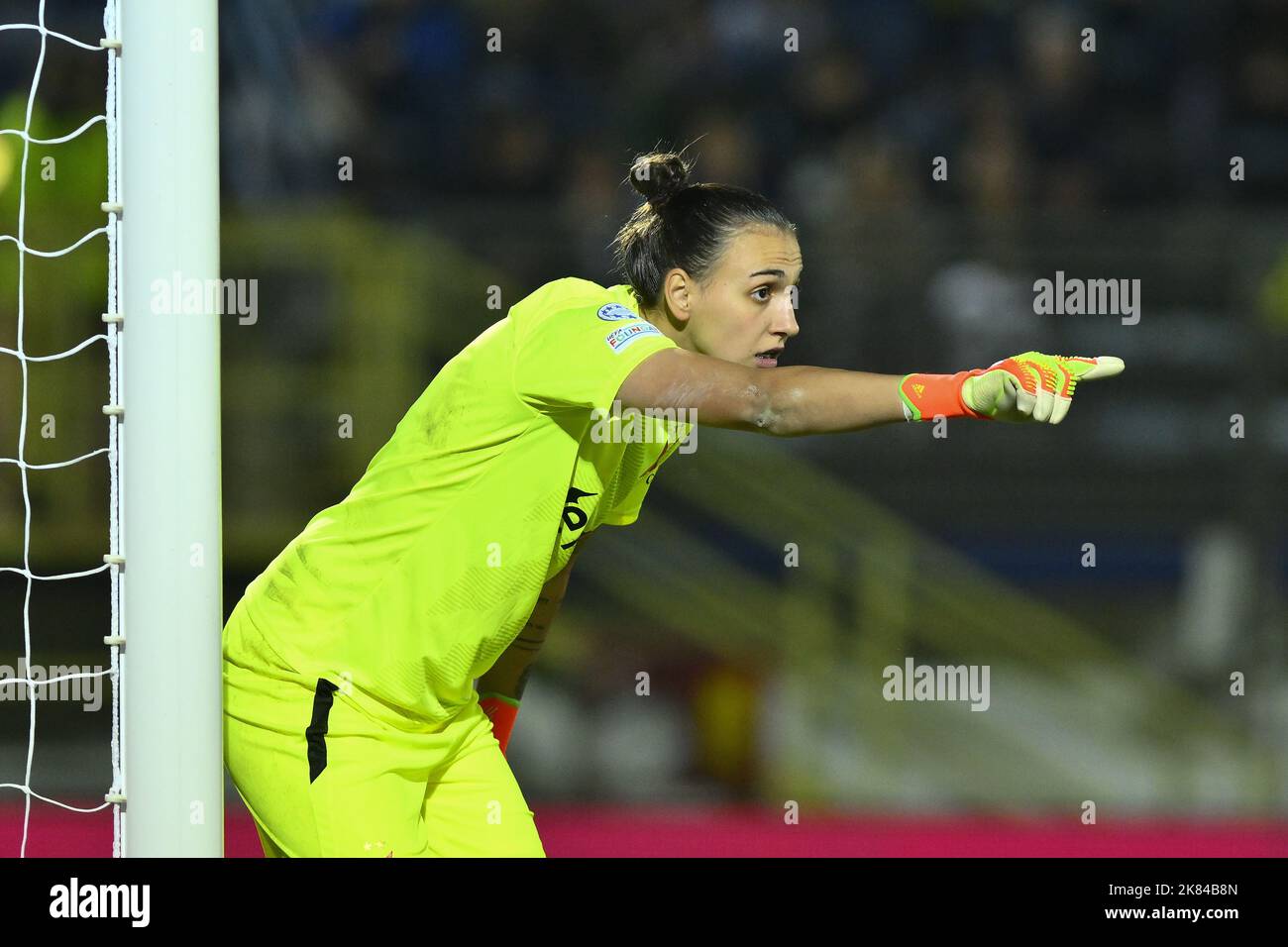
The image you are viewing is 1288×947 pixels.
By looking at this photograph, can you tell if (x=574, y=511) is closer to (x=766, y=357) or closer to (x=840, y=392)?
(x=766, y=357)

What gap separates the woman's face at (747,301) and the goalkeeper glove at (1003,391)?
50 centimetres

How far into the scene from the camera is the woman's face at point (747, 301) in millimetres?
2734

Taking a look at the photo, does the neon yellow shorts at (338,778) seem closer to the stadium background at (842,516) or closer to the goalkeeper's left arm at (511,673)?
the goalkeeper's left arm at (511,673)

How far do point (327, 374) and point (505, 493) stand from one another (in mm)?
3937

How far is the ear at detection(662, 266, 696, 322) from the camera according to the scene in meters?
2.78

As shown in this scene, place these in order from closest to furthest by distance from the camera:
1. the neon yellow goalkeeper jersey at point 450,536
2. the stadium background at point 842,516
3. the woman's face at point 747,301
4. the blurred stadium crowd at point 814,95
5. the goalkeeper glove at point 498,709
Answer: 1. the neon yellow goalkeeper jersey at point 450,536
2. the woman's face at point 747,301
3. the goalkeeper glove at point 498,709
4. the stadium background at point 842,516
5. the blurred stadium crowd at point 814,95

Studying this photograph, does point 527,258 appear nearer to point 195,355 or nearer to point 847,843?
point 847,843

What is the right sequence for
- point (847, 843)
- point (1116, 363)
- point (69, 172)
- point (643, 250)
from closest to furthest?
point (1116, 363)
point (643, 250)
point (847, 843)
point (69, 172)

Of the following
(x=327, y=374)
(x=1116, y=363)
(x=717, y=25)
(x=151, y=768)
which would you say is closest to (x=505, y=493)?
(x=151, y=768)

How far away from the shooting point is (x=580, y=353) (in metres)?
2.47

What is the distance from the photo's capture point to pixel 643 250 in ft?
9.43

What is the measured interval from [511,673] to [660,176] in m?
0.99

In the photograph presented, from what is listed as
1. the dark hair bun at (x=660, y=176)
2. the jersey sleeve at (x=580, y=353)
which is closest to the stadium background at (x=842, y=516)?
the dark hair bun at (x=660, y=176)

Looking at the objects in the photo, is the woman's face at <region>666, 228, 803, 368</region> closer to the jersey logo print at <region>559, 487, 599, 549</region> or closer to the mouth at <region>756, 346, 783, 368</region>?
the mouth at <region>756, 346, 783, 368</region>
